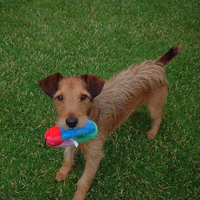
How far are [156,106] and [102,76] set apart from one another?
78.4 inches

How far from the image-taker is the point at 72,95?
10.8 ft

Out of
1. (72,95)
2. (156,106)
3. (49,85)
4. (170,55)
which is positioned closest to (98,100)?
(72,95)

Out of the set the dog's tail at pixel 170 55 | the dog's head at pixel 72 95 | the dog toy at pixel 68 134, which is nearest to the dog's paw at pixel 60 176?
the dog toy at pixel 68 134

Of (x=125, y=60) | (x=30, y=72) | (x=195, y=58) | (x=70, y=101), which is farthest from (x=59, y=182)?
(x=195, y=58)

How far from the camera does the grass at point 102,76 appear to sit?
4242mm

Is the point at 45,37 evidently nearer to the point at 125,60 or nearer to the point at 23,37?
the point at 23,37

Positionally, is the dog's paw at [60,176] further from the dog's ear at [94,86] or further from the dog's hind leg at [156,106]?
the dog's hind leg at [156,106]

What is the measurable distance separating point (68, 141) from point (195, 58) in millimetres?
6039

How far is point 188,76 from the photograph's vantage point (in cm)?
698

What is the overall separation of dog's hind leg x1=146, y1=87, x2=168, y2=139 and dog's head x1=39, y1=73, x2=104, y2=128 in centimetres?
165

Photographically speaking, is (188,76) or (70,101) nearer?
(70,101)

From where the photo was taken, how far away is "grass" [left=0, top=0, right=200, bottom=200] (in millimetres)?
4242

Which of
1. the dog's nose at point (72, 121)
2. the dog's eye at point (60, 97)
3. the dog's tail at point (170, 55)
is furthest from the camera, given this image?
the dog's tail at point (170, 55)

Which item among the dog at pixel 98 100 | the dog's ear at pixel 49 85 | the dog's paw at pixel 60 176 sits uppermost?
the dog's ear at pixel 49 85
